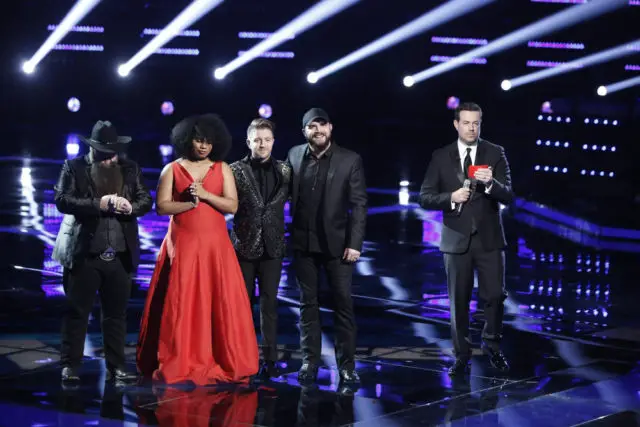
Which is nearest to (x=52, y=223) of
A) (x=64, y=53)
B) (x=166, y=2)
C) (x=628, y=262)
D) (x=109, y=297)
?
(x=628, y=262)

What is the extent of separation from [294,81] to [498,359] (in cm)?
2667

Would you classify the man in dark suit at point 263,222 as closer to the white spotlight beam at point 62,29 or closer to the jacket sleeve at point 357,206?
the jacket sleeve at point 357,206

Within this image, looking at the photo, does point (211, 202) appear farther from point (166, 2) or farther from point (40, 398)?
point (166, 2)

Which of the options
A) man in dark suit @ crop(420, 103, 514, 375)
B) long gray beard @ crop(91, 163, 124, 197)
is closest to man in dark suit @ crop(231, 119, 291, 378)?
long gray beard @ crop(91, 163, 124, 197)

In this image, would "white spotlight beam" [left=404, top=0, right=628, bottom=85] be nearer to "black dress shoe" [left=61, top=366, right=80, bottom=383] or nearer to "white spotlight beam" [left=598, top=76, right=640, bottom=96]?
"white spotlight beam" [left=598, top=76, right=640, bottom=96]

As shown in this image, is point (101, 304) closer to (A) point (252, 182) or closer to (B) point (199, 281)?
(B) point (199, 281)

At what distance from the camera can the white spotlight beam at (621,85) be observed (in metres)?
25.9

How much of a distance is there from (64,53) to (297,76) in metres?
7.03

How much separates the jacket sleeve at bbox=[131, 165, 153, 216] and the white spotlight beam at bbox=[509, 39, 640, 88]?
66.7ft

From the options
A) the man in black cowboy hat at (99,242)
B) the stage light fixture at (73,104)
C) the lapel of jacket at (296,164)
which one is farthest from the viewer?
the stage light fixture at (73,104)

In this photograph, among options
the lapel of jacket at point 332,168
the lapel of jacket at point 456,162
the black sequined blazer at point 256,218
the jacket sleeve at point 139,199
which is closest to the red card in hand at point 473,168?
the lapel of jacket at point 456,162

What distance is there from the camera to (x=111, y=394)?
271 inches

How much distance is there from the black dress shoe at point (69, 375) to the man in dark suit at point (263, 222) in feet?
4.08

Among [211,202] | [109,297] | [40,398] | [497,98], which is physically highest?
[497,98]
